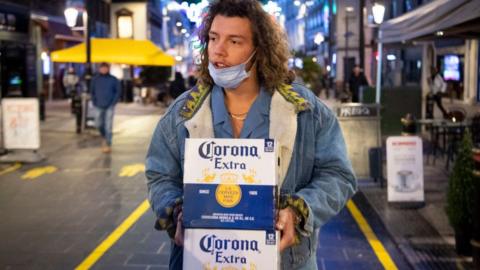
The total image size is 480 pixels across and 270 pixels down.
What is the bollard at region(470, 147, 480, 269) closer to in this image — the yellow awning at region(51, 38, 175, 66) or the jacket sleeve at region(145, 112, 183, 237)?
the jacket sleeve at region(145, 112, 183, 237)

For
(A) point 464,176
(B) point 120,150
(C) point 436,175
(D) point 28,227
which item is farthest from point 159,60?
(A) point 464,176

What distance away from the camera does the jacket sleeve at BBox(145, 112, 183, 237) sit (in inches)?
97.6

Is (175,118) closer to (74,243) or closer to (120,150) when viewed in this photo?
(74,243)

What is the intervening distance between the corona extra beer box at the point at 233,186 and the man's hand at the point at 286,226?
0.05 meters

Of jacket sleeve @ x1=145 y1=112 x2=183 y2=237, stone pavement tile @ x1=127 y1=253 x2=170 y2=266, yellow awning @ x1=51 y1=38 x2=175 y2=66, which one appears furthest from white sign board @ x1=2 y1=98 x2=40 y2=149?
jacket sleeve @ x1=145 y1=112 x2=183 y2=237

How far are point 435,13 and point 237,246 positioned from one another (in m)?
7.21

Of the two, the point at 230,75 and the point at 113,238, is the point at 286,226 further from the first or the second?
the point at 113,238

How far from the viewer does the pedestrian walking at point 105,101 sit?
550 inches

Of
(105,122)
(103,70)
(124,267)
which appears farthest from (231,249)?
(103,70)

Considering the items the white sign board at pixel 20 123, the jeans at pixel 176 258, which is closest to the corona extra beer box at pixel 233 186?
the jeans at pixel 176 258

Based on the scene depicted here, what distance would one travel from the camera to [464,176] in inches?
239

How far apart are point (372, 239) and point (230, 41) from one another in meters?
4.82

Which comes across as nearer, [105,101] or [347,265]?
[347,265]

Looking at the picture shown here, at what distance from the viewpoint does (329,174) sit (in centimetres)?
250
